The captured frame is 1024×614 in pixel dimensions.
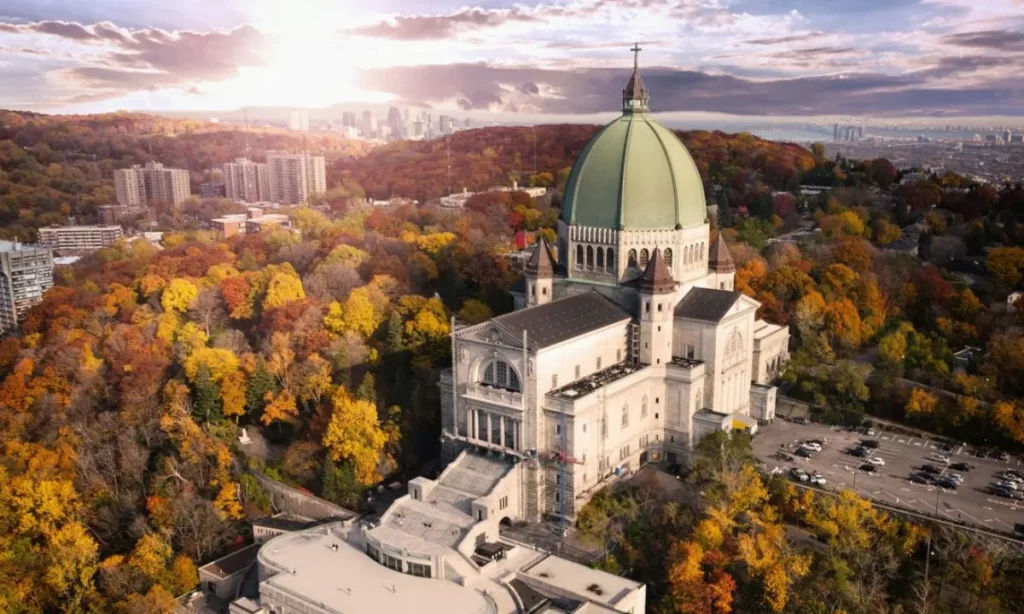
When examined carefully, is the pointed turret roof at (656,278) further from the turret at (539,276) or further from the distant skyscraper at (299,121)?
the distant skyscraper at (299,121)

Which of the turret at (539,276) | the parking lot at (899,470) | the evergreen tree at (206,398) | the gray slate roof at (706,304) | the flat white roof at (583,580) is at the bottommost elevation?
the flat white roof at (583,580)

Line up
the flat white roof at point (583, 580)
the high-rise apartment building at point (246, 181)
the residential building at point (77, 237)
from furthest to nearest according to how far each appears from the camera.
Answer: the high-rise apartment building at point (246, 181)
the residential building at point (77, 237)
the flat white roof at point (583, 580)

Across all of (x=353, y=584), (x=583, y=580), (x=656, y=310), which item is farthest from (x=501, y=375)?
(x=353, y=584)

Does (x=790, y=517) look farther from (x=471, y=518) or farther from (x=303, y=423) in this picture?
(x=303, y=423)

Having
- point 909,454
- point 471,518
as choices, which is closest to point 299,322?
point 471,518

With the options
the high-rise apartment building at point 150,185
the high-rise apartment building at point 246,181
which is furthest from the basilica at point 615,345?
the high-rise apartment building at point 150,185
